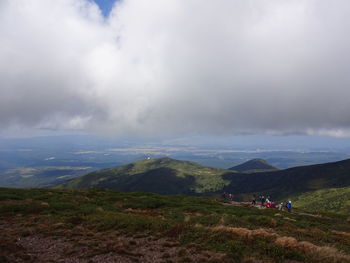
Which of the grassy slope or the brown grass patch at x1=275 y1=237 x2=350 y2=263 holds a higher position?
the brown grass patch at x1=275 y1=237 x2=350 y2=263

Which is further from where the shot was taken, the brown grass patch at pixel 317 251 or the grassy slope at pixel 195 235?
the grassy slope at pixel 195 235

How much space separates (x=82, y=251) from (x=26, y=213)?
18098mm

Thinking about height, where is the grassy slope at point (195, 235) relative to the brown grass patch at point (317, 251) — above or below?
below

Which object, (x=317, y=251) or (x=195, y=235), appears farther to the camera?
(x=195, y=235)

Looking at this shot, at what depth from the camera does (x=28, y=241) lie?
18156 millimetres

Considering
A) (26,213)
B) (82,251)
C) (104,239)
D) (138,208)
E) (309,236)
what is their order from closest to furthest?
(82,251) → (104,239) → (309,236) → (26,213) → (138,208)

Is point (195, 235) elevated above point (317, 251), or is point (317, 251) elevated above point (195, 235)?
point (317, 251)

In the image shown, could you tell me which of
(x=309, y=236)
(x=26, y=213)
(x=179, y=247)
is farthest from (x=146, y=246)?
(x=26, y=213)

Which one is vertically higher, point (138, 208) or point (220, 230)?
point (220, 230)

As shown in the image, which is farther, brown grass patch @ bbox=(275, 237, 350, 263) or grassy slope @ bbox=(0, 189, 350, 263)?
grassy slope @ bbox=(0, 189, 350, 263)

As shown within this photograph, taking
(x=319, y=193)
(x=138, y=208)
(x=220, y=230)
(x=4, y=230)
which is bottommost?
(x=319, y=193)

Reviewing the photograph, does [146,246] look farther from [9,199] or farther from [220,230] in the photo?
[9,199]

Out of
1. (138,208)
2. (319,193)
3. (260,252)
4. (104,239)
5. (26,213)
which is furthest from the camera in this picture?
(319,193)

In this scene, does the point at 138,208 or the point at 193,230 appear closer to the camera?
the point at 193,230
